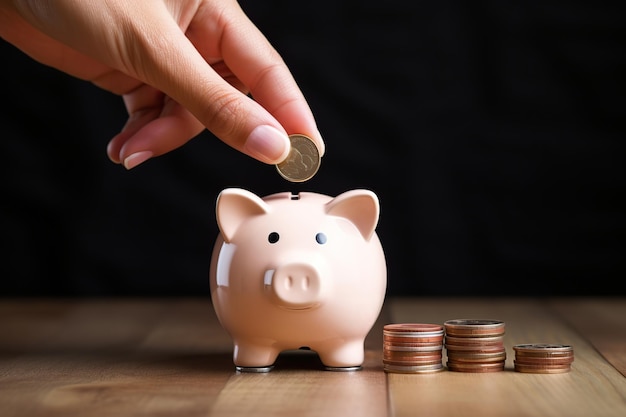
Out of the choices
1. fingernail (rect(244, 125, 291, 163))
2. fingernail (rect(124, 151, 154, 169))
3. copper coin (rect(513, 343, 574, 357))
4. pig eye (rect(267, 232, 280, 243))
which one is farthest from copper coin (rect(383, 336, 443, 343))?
fingernail (rect(124, 151, 154, 169))

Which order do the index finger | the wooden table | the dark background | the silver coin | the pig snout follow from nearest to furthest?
the wooden table → the pig snout → the silver coin → the index finger → the dark background

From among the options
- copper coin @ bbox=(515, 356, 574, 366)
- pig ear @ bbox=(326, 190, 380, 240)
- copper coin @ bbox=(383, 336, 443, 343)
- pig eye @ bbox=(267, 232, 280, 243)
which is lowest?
copper coin @ bbox=(515, 356, 574, 366)

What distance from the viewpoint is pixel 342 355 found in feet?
5.39

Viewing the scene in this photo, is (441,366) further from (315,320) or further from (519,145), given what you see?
(519,145)

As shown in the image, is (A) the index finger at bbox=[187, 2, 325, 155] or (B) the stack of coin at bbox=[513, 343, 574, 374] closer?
(B) the stack of coin at bbox=[513, 343, 574, 374]

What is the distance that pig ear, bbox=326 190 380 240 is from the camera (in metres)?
1.63

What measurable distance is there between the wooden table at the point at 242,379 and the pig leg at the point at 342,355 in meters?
0.02

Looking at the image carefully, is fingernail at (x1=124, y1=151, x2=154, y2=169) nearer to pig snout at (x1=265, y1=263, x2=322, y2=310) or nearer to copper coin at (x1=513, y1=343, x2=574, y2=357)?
pig snout at (x1=265, y1=263, x2=322, y2=310)

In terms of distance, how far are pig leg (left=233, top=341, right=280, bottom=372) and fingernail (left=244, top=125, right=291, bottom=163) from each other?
1.00 ft

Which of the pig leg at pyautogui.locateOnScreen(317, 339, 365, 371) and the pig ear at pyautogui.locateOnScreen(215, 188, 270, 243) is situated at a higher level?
the pig ear at pyautogui.locateOnScreen(215, 188, 270, 243)

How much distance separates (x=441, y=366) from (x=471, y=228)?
1.35m

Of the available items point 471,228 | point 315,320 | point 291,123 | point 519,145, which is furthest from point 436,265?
point 315,320

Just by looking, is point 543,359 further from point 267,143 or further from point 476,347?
point 267,143

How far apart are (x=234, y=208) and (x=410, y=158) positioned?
4.46 ft
